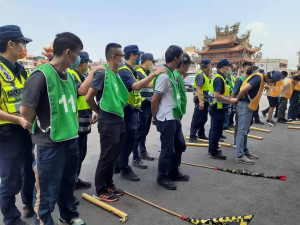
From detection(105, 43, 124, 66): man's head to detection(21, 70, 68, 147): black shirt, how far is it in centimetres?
99

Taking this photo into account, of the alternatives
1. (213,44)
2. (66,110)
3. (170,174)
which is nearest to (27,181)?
(66,110)

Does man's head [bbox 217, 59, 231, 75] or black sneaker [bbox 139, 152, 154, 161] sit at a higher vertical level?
man's head [bbox 217, 59, 231, 75]

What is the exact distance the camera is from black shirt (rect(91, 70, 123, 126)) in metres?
2.92

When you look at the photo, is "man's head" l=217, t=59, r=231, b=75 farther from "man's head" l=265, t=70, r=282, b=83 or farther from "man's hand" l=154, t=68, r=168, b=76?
"man's hand" l=154, t=68, r=168, b=76

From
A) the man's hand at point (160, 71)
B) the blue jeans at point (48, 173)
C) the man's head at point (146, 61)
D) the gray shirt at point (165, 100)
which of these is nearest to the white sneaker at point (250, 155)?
the gray shirt at point (165, 100)

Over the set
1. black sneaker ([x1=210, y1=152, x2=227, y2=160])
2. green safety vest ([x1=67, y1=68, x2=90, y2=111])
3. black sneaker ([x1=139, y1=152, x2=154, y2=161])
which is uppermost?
green safety vest ([x1=67, y1=68, x2=90, y2=111])

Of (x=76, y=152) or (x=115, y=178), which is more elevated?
(x=76, y=152)

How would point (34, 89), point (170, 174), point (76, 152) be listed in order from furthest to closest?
point (170, 174) → point (76, 152) → point (34, 89)

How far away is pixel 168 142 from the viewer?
345 centimetres

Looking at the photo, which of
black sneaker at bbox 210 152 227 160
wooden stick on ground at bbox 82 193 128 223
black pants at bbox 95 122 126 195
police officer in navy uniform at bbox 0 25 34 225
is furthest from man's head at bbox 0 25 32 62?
black sneaker at bbox 210 152 227 160

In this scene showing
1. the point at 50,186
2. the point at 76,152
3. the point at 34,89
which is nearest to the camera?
the point at 34,89

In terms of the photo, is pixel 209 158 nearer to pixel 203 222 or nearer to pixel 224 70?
pixel 224 70

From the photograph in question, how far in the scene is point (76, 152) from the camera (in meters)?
2.31

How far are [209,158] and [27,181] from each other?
11.5 ft
